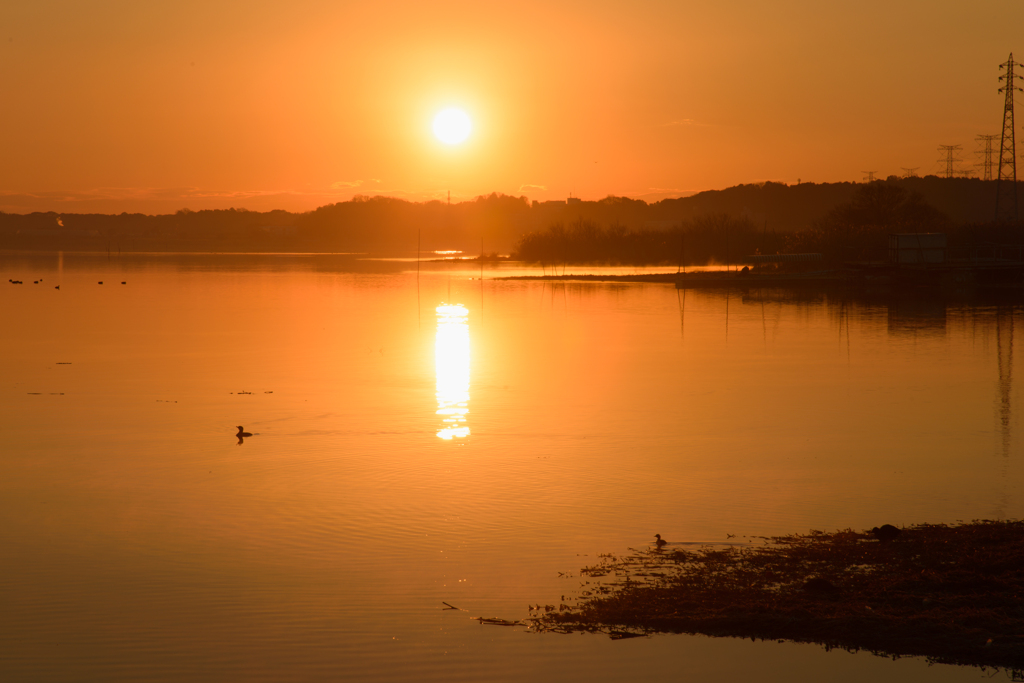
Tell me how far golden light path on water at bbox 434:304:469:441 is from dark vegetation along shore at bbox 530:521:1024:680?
8549mm

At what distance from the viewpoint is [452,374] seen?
2723cm

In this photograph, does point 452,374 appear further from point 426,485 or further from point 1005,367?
point 1005,367

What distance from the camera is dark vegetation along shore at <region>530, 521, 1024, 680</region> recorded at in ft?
25.2

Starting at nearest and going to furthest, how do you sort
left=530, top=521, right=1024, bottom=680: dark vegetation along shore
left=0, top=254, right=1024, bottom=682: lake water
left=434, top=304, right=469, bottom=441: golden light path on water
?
left=530, top=521, right=1024, bottom=680: dark vegetation along shore → left=0, top=254, right=1024, bottom=682: lake water → left=434, top=304, right=469, bottom=441: golden light path on water

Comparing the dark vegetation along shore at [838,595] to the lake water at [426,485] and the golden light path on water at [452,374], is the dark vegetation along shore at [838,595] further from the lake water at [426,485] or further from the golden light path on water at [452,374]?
the golden light path on water at [452,374]

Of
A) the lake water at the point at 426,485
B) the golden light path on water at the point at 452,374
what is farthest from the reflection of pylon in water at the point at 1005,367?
the golden light path on water at the point at 452,374

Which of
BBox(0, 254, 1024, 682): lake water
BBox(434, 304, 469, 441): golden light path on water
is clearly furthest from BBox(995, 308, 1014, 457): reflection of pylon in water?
BBox(434, 304, 469, 441): golden light path on water

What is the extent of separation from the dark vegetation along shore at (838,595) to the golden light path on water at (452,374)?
8.55 metres

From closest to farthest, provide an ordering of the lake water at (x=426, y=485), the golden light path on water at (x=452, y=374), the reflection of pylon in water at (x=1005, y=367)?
the lake water at (x=426, y=485) < the reflection of pylon in water at (x=1005, y=367) < the golden light path on water at (x=452, y=374)

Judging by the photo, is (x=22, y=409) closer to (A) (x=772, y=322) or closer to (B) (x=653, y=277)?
(A) (x=772, y=322)

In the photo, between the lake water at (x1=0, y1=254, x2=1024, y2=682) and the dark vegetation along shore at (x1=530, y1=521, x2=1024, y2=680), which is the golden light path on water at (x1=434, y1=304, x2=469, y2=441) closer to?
the lake water at (x1=0, y1=254, x2=1024, y2=682)

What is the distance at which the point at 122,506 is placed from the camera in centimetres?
1294

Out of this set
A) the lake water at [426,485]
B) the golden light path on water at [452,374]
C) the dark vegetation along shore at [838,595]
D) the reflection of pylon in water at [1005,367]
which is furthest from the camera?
the golden light path on water at [452,374]

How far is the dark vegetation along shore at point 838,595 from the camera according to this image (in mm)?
7684
